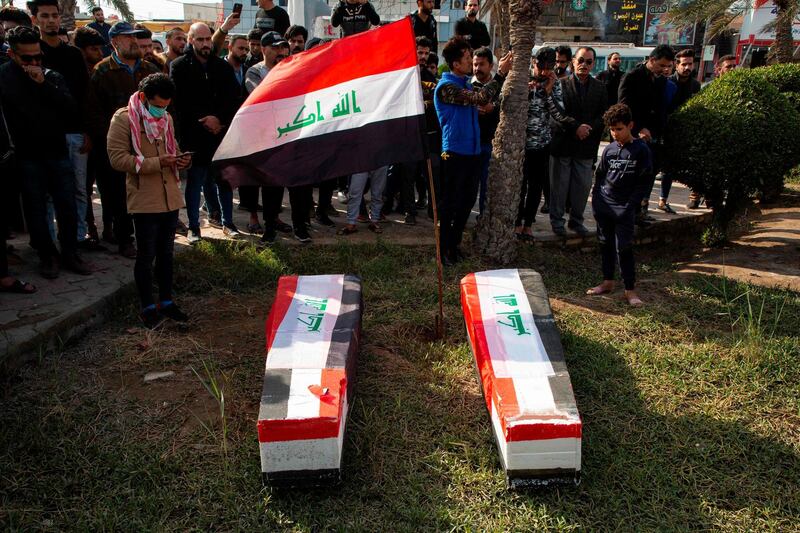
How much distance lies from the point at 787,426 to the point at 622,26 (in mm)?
34950

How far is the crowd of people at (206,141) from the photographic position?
16.8ft

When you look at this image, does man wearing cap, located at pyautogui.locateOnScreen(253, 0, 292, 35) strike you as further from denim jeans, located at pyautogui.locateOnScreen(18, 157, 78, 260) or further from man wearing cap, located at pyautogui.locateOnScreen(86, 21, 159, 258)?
denim jeans, located at pyautogui.locateOnScreen(18, 157, 78, 260)

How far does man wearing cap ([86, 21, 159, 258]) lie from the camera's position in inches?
237

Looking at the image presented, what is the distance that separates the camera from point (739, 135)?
22.0 feet

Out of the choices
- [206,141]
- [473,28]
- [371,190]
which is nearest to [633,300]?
[371,190]

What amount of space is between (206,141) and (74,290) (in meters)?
2.07

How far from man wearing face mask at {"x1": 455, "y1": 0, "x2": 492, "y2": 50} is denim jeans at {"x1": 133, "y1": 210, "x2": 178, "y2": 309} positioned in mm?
5337

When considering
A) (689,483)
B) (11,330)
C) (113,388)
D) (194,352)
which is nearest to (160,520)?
(113,388)

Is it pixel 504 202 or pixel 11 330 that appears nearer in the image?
pixel 11 330

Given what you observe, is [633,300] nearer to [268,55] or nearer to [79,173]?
[268,55]

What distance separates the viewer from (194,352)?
4914 millimetres

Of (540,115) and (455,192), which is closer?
(455,192)

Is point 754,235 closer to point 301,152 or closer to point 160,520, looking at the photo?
point 301,152

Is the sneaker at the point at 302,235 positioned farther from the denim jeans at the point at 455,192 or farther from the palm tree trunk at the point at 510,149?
the palm tree trunk at the point at 510,149
